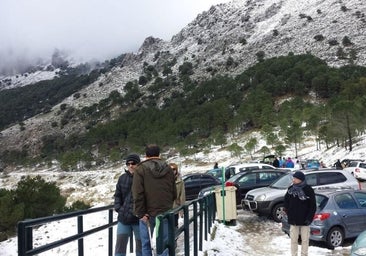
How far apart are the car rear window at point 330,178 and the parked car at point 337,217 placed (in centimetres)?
314

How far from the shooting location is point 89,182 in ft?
205

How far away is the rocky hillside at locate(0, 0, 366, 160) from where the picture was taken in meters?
120

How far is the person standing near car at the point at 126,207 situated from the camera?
23.6ft

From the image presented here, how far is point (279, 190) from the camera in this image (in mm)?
14867

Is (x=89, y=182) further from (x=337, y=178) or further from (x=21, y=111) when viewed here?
(x=21, y=111)

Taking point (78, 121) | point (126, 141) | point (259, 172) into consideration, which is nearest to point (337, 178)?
point (259, 172)

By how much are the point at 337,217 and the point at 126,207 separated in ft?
20.6

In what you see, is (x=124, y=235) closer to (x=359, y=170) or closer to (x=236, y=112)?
(x=359, y=170)

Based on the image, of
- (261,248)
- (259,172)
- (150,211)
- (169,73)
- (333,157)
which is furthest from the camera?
(169,73)

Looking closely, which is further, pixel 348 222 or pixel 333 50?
pixel 333 50

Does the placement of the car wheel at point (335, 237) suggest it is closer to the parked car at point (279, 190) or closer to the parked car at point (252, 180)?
the parked car at point (279, 190)

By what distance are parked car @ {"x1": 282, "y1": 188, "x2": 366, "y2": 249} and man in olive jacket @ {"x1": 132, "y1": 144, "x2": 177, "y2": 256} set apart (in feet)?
20.0

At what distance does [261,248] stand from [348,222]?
226 cm

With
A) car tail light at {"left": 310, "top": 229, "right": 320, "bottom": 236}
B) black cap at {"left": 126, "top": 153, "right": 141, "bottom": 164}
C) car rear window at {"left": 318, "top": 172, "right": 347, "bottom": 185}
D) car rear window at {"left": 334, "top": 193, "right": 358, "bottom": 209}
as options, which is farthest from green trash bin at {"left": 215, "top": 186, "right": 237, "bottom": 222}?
black cap at {"left": 126, "top": 153, "right": 141, "bottom": 164}
